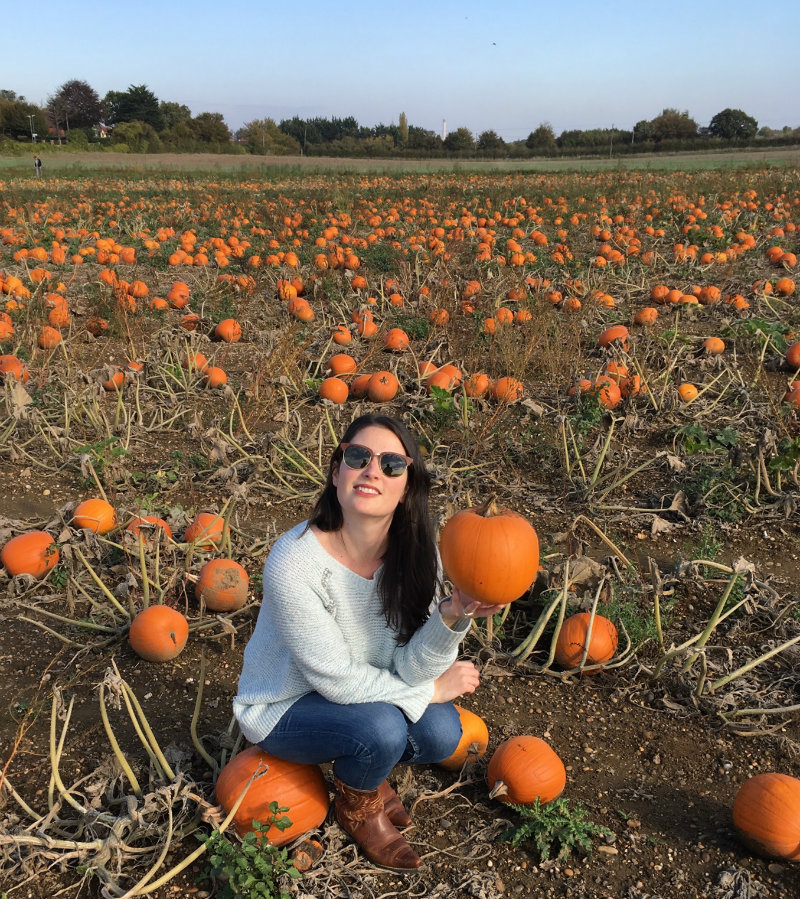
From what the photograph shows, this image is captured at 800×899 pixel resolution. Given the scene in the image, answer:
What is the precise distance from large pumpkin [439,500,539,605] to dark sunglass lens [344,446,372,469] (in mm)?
330

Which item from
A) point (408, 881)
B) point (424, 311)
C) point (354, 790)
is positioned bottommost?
point (408, 881)

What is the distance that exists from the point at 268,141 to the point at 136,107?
101 feet

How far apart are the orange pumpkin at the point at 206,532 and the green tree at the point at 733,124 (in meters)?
74.4

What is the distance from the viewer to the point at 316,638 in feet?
7.84

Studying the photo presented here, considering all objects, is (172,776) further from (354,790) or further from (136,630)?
(136,630)

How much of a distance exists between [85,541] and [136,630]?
36.6 inches

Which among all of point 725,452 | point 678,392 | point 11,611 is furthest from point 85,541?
point 678,392

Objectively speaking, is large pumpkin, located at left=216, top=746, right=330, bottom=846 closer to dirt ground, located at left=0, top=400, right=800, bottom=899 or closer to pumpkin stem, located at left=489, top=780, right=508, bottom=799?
dirt ground, located at left=0, top=400, right=800, bottom=899

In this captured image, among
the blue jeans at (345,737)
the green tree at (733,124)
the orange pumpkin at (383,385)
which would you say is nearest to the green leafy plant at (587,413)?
the orange pumpkin at (383,385)

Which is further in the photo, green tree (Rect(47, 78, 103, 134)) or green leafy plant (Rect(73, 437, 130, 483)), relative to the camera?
green tree (Rect(47, 78, 103, 134))

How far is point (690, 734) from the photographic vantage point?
3037 millimetres

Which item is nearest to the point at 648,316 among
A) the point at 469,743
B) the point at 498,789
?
the point at 469,743

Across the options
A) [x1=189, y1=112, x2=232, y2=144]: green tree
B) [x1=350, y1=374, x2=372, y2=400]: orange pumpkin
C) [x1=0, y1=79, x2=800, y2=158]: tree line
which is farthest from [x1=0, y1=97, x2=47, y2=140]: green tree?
[x1=350, y1=374, x2=372, y2=400]: orange pumpkin

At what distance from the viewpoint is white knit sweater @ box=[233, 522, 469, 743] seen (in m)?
2.40
